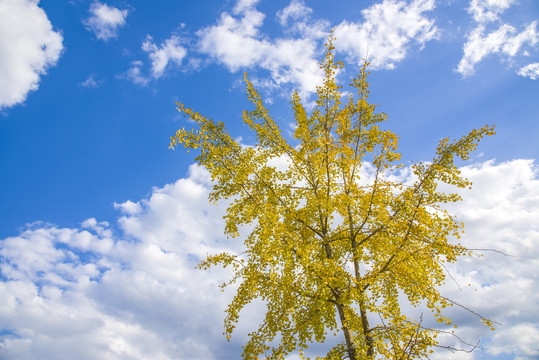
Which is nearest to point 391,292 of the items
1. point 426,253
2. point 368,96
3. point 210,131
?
point 426,253

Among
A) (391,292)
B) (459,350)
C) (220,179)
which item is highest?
(220,179)

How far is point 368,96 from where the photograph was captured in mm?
7863

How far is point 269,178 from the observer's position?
306 inches

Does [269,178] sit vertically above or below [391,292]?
above

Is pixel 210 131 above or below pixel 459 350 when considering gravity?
above

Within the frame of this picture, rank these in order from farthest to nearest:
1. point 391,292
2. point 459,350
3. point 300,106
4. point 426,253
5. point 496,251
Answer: point 300,106, point 391,292, point 426,253, point 496,251, point 459,350

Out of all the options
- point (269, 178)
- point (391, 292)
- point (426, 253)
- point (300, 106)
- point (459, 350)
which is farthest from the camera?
point (300, 106)

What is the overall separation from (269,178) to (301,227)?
1.55 meters

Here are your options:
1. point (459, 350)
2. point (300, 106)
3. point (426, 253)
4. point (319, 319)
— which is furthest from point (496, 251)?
point (300, 106)

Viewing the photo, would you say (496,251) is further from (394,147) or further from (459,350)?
(394,147)

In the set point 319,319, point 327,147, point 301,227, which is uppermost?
point 327,147

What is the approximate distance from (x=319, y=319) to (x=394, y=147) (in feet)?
14.3

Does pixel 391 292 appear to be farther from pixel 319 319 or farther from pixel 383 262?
pixel 319 319

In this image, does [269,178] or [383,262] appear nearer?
[383,262]
